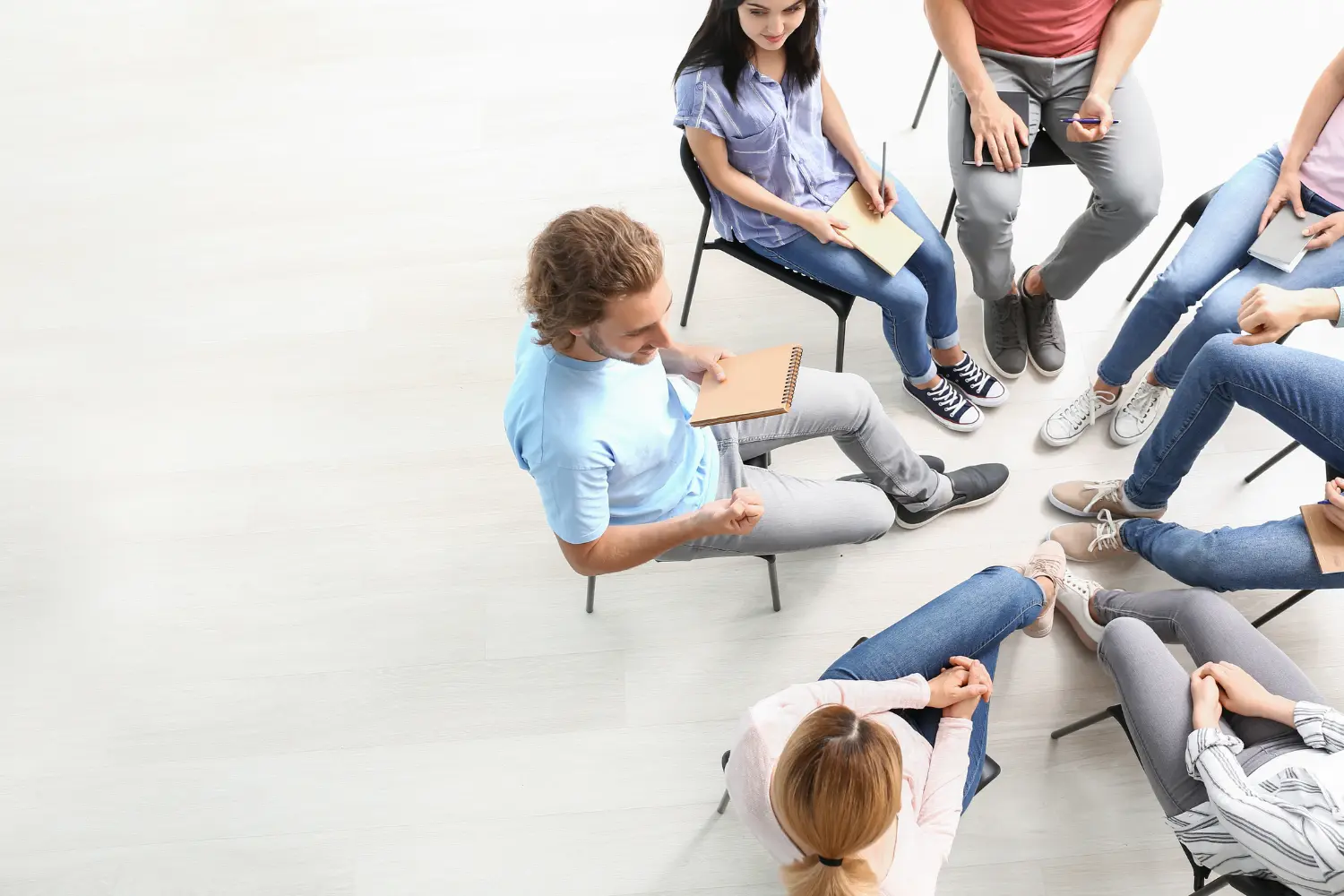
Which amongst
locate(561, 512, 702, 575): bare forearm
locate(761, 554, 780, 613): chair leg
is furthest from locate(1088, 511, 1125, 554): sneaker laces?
locate(561, 512, 702, 575): bare forearm

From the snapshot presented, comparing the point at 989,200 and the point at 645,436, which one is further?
the point at 989,200

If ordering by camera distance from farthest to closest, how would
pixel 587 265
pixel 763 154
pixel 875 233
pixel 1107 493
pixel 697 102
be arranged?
pixel 1107 493
pixel 875 233
pixel 763 154
pixel 697 102
pixel 587 265

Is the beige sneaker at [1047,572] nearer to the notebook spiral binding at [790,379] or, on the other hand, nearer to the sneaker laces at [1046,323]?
the sneaker laces at [1046,323]

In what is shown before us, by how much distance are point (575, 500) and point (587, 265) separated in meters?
0.46

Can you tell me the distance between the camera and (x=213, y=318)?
3.09 metres

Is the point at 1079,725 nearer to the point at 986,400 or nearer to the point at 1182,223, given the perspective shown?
the point at 986,400

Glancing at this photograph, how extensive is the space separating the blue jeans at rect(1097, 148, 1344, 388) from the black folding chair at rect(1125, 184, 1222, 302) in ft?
0.16

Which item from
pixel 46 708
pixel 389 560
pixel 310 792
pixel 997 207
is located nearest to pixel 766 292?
pixel 997 207

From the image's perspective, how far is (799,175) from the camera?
2.37 metres

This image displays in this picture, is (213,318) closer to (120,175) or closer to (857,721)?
(120,175)

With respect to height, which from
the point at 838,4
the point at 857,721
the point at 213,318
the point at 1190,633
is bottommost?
the point at 213,318

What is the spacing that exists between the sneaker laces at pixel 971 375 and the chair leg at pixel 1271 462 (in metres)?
0.78

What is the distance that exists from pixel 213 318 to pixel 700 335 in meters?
1.72

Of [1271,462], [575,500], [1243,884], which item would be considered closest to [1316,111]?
[1271,462]
